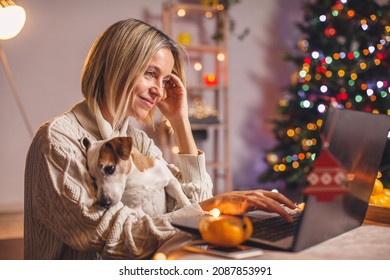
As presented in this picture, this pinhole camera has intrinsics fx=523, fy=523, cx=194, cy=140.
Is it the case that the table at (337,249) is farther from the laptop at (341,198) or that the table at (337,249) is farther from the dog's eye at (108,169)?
the dog's eye at (108,169)

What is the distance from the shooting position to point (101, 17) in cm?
435

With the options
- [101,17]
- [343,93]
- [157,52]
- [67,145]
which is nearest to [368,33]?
[343,93]

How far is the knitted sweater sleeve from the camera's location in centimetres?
115

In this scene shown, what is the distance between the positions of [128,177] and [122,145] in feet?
0.48

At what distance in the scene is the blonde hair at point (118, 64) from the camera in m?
1.31

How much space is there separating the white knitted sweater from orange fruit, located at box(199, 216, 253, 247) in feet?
0.72

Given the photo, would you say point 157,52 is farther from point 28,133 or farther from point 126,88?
point 28,133

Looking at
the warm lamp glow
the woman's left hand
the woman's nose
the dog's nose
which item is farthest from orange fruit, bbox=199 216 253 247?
the warm lamp glow

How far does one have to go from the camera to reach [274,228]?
110cm

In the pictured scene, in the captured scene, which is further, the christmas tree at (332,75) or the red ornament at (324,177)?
the christmas tree at (332,75)

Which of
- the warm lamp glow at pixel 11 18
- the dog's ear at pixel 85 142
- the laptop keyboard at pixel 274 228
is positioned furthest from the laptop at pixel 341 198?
the warm lamp glow at pixel 11 18

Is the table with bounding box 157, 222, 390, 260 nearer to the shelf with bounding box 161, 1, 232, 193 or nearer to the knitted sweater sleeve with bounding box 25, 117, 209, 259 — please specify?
the knitted sweater sleeve with bounding box 25, 117, 209, 259
